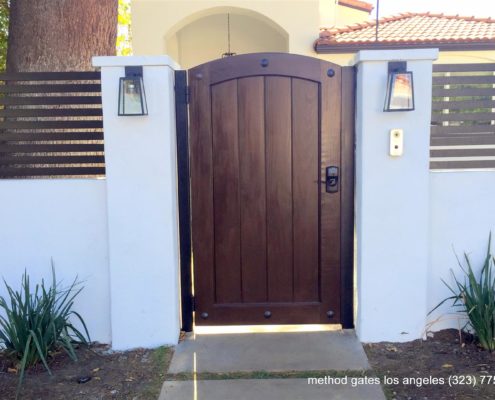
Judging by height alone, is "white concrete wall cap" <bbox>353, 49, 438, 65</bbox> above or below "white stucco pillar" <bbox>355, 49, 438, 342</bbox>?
above

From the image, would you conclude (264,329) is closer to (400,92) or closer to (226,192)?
(226,192)

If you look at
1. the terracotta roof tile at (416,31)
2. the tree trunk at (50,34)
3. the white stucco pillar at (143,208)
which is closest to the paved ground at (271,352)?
the white stucco pillar at (143,208)

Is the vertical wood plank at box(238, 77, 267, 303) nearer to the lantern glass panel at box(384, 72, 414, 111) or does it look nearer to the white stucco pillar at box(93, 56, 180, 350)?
the white stucco pillar at box(93, 56, 180, 350)

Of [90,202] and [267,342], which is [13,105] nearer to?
[90,202]

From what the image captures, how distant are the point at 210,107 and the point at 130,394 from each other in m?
2.11

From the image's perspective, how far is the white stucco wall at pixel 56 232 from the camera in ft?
12.8

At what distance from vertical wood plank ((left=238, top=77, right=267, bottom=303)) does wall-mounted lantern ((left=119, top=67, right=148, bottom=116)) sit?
742mm

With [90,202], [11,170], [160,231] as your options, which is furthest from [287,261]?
[11,170]

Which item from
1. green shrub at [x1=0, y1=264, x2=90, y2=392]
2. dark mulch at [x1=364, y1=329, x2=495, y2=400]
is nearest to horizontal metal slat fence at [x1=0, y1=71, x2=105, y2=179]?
green shrub at [x1=0, y1=264, x2=90, y2=392]

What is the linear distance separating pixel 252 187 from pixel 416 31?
7511mm

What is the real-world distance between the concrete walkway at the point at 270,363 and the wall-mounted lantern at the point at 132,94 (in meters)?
1.81

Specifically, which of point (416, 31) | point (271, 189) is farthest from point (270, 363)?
point (416, 31)

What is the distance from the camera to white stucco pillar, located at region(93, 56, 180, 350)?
12.2 ft

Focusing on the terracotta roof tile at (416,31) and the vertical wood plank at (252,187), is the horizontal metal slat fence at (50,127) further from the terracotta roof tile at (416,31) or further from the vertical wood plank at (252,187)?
the terracotta roof tile at (416,31)
